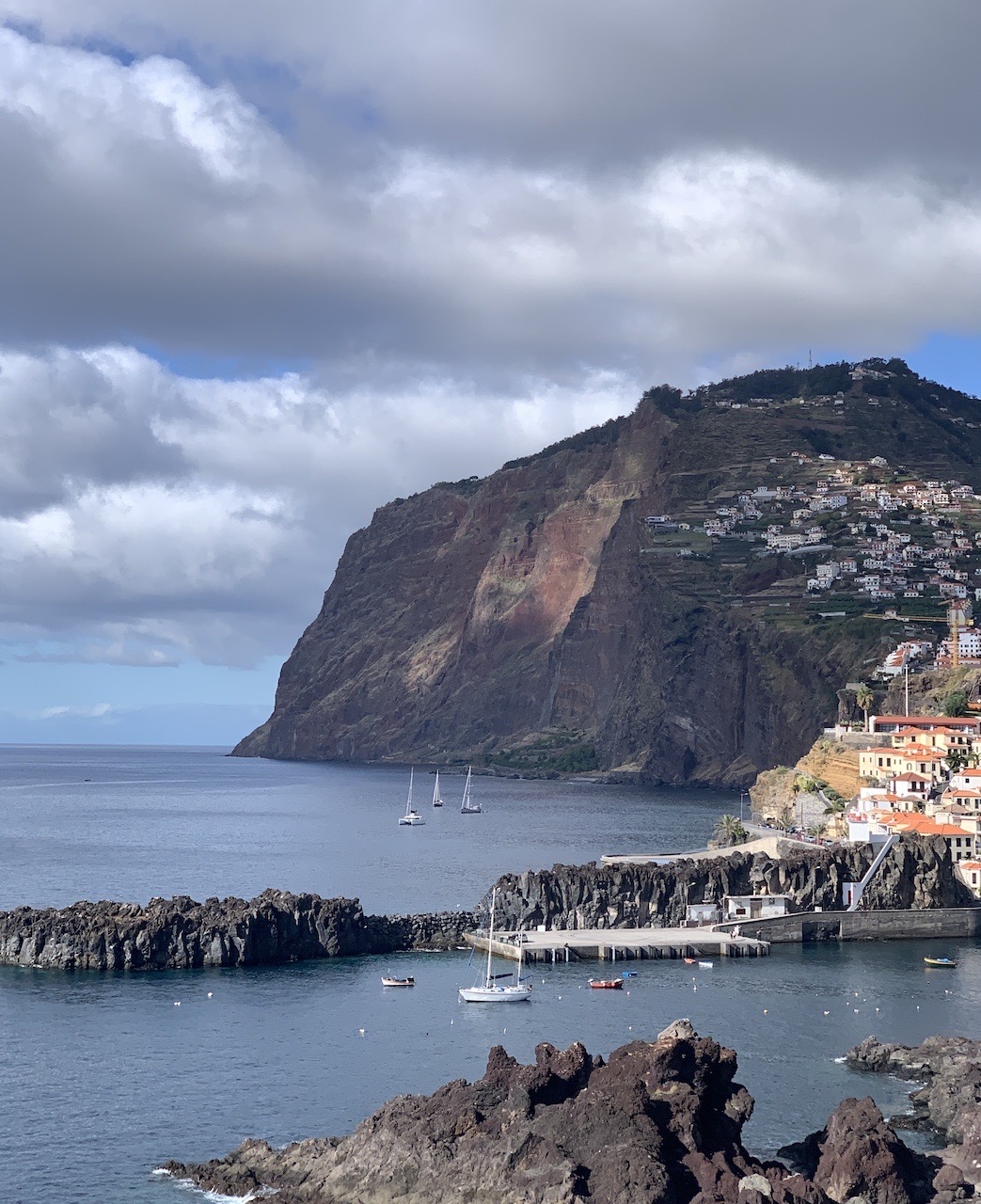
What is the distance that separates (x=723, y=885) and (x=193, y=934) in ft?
97.2

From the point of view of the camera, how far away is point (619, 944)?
249ft

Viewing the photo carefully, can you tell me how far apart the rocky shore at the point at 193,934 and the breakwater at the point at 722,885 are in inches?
270

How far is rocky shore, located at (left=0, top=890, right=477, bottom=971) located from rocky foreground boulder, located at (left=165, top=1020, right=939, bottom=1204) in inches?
1174

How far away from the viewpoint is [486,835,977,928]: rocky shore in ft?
269

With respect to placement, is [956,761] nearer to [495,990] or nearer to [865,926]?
[865,926]

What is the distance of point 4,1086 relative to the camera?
51.5 m

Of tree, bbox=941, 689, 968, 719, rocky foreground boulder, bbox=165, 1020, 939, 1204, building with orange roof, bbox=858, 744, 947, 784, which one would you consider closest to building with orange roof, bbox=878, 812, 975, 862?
building with orange roof, bbox=858, 744, 947, 784

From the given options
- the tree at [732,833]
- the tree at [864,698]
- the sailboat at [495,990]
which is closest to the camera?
the sailboat at [495,990]

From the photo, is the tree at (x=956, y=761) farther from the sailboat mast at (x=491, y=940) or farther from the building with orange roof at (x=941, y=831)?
the sailboat mast at (x=491, y=940)

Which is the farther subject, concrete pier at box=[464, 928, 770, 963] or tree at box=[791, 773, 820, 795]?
tree at box=[791, 773, 820, 795]

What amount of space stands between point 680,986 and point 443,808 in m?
120

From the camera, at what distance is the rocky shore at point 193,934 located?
232 feet

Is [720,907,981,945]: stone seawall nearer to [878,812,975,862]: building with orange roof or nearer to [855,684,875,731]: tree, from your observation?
[878,812,975,862]: building with orange roof

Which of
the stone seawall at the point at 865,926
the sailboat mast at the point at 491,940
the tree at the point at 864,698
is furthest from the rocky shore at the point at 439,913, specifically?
the tree at the point at 864,698
